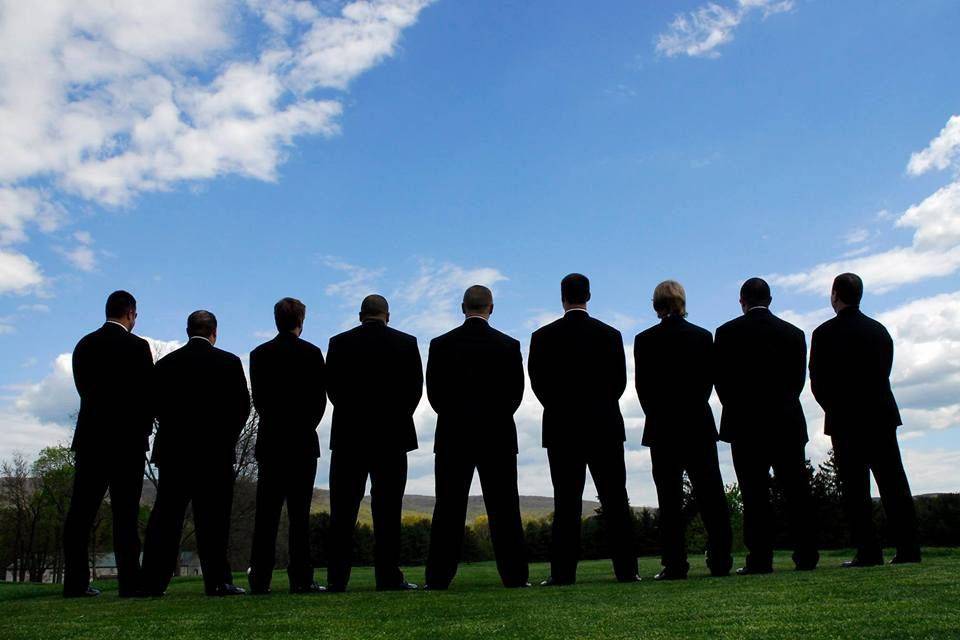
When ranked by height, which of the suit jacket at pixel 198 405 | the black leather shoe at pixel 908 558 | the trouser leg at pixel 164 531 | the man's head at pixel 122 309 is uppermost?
the man's head at pixel 122 309

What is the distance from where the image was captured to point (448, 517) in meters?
7.42

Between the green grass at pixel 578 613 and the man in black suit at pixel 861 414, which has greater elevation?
the man in black suit at pixel 861 414

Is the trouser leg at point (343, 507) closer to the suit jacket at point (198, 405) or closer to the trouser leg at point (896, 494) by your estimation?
the suit jacket at point (198, 405)

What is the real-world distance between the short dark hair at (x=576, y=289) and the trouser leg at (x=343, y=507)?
2.49 metres

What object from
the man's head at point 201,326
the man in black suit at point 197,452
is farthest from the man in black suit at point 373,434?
the man's head at point 201,326

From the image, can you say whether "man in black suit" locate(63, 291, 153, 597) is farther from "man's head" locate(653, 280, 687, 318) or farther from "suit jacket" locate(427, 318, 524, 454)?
"man's head" locate(653, 280, 687, 318)

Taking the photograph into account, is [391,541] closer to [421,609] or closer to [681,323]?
[421,609]

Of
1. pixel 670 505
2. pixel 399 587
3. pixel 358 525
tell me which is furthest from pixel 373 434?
pixel 358 525

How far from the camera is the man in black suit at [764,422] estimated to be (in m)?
7.52

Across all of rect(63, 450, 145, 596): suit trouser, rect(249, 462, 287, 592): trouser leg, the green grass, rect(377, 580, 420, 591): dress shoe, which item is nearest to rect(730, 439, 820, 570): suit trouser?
the green grass

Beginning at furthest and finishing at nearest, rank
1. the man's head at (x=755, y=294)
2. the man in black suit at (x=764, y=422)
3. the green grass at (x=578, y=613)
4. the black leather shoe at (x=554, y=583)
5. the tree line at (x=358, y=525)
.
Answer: the tree line at (x=358, y=525) → the man's head at (x=755, y=294) → the man in black suit at (x=764, y=422) → the black leather shoe at (x=554, y=583) → the green grass at (x=578, y=613)

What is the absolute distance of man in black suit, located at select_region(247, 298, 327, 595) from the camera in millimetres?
7688

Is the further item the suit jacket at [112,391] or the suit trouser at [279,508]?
the suit jacket at [112,391]

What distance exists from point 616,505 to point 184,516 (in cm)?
392
